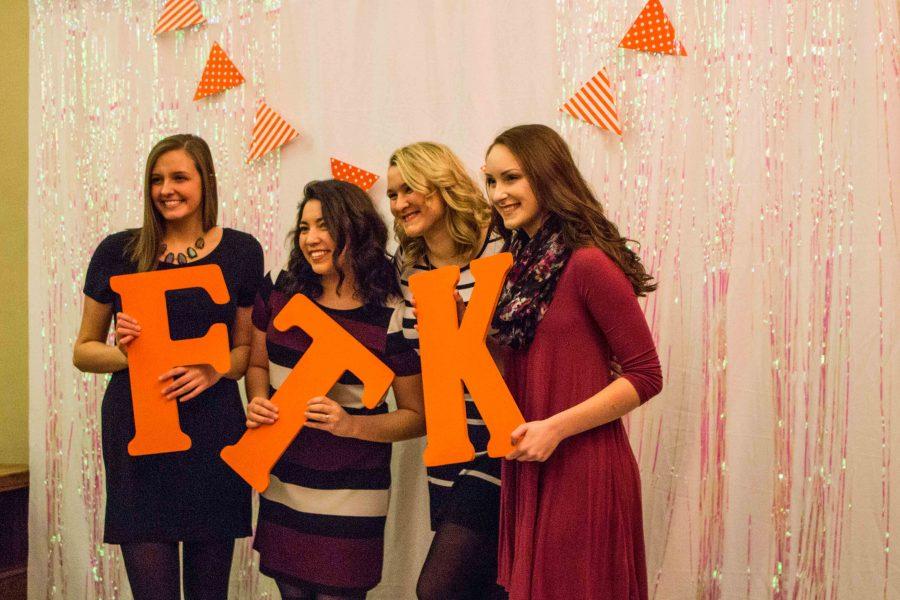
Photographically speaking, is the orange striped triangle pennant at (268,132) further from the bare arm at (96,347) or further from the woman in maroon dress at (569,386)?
the woman in maroon dress at (569,386)

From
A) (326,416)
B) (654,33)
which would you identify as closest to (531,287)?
(326,416)

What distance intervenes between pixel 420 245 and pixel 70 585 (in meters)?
1.87

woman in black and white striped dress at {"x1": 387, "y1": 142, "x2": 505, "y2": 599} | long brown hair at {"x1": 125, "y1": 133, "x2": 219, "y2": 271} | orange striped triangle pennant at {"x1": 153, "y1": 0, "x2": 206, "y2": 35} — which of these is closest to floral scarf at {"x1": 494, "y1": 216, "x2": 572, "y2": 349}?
woman in black and white striped dress at {"x1": 387, "y1": 142, "x2": 505, "y2": 599}

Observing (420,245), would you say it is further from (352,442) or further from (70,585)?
(70,585)

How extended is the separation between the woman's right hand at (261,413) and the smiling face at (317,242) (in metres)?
0.34

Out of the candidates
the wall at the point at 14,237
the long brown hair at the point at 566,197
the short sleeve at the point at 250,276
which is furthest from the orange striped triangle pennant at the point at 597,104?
the wall at the point at 14,237

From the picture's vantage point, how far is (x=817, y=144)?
225 centimetres

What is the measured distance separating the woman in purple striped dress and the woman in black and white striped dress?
0.34 ft

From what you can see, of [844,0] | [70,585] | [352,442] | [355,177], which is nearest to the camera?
[352,442]

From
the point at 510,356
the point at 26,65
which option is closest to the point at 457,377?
the point at 510,356

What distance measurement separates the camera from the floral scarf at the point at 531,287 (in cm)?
161

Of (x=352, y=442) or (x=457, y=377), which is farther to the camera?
(x=352, y=442)

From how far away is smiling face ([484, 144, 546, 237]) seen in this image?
5.54 feet

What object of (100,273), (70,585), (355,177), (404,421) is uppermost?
(355,177)
